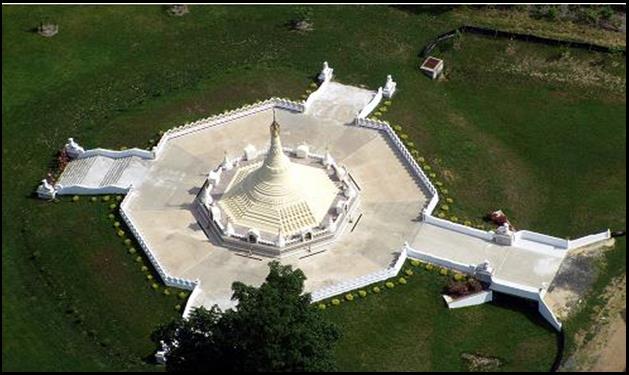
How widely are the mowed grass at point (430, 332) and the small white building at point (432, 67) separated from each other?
36694 mm

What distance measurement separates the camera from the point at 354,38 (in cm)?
14050

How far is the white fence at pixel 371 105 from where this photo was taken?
4909 inches

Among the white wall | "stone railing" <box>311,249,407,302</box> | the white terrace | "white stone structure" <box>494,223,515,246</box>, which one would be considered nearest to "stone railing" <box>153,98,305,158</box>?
the white terrace

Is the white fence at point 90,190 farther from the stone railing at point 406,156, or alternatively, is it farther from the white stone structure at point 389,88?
the white stone structure at point 389,88

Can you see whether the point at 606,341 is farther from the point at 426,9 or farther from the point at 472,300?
the point at 426,9

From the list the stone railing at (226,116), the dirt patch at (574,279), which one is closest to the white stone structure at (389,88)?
the stone railing at (226,116)

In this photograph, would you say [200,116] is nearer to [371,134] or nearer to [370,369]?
[371,134]

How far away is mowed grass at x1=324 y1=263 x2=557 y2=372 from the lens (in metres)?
97.3

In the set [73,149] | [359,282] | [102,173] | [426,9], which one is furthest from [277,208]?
[426,9]

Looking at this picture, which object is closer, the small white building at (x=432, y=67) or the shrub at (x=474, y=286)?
the shrub at (x=474, y=286)

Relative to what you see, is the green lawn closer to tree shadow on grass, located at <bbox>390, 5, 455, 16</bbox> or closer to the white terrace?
tree shadow on grass, located at <bbox>390, 5, 455, 16</bbox>

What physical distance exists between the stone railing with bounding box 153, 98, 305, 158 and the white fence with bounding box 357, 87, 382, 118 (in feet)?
24.1

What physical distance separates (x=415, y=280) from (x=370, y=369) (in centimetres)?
1219

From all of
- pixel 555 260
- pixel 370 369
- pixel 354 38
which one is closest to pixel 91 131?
pixel 354 38
